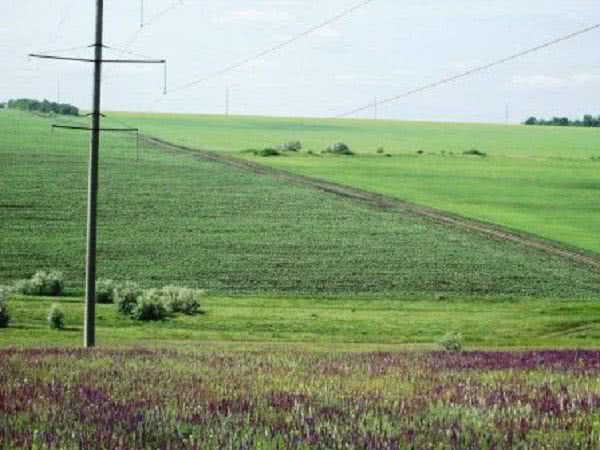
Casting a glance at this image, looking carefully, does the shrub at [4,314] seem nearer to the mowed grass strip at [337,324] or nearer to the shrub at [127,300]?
the mowed grass strip at [337,324]

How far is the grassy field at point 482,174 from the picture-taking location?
78500 millimetres

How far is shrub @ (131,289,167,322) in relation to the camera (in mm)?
41312

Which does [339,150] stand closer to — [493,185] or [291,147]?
[291,147]

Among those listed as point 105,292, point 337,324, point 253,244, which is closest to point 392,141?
point 253,244

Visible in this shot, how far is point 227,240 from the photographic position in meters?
63.7

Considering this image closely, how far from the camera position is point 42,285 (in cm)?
4772

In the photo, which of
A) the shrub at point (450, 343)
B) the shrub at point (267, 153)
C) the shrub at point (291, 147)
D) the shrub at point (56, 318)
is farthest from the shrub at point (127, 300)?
the shrub at point (291, 147)

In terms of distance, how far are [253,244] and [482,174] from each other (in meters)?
52.5

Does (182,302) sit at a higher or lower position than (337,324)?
higher

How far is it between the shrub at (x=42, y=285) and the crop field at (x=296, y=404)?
31.7m

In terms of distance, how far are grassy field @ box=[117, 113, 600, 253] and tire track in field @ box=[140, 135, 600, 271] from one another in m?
1.54

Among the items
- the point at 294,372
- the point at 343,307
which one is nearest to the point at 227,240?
the point at 343,307

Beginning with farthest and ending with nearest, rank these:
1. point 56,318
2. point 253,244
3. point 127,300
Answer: point 253,244, point 127,300, point 56,318

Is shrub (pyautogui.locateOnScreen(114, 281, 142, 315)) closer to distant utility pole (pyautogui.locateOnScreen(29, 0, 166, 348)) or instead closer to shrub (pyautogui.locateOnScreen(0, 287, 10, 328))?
shrub (pyautogui.locateOnScreen(0, 287, 10, 328))
